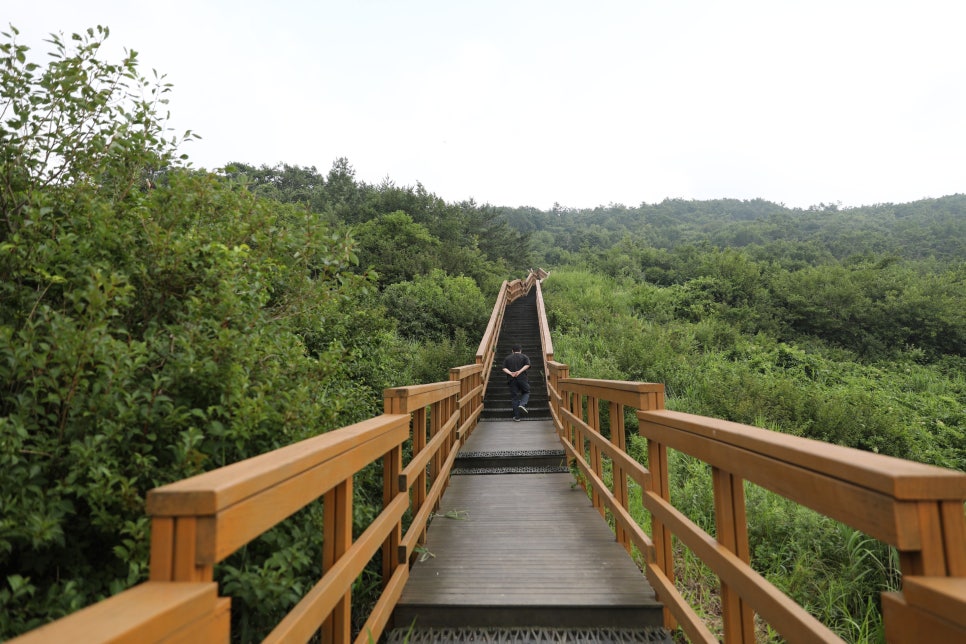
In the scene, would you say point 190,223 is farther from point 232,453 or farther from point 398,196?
point 398,196

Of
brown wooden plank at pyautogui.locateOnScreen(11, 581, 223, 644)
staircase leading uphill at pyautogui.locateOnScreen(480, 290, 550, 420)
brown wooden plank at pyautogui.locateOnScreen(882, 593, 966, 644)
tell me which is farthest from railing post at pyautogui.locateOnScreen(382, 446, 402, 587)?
staircase leading uphill at pyautogui.locateOnScreen(480, 290, 550, 420)

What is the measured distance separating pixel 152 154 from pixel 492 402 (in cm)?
743

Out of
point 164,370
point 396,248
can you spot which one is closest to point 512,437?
point 164,370

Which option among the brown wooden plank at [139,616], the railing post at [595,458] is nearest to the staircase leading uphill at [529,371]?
the railing post at [595,458]

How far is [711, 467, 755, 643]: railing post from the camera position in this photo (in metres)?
1.65

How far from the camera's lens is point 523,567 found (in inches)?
121

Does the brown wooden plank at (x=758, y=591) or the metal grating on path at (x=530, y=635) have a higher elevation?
the brown wooden plank at (x=758, y=591)

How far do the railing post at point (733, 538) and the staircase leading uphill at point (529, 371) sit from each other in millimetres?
6709

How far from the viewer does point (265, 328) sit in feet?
8.54

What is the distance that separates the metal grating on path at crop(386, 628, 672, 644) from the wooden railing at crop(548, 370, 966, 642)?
0.17 meters

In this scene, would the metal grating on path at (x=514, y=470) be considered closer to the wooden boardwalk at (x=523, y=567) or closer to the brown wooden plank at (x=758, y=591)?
the wooden boardwalk at (x=523, y=567)

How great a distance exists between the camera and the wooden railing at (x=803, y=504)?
0.92 m

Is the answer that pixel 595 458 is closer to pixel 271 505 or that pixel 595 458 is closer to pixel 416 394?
pixel 416 394

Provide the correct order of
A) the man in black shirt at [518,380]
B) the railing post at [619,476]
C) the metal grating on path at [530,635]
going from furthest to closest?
the man in black shirt at [518,380] → the railing post at [619,476] → the metal grating on path at [530,635]
